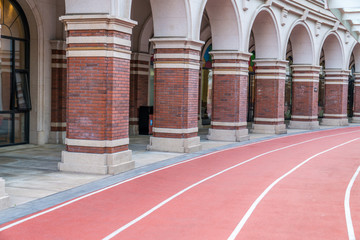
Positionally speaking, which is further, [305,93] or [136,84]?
[305,93]

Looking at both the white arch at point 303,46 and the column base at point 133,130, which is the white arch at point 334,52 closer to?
the white arch at point 303,46

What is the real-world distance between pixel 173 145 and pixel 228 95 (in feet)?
15.8

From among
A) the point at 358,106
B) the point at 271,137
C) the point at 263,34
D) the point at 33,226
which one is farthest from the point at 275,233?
the point at 358,106

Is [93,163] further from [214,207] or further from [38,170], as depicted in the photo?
[214,207]

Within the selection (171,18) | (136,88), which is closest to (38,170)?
(171,18)

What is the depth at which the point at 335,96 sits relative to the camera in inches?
1283

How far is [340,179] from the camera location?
11938 mm

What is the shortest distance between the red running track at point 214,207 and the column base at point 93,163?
783 mm

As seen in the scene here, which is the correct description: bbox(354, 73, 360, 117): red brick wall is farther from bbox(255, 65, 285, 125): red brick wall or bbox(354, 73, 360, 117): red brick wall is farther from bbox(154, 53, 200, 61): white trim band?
bbox(154, 53, 200, 61): white trim band

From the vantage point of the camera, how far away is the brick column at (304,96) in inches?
1110

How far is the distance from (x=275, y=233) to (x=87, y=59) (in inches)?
268

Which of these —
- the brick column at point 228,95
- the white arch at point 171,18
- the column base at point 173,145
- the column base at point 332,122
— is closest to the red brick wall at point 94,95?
the white arch at point 171,18

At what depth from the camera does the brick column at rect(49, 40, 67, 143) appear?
58.6 feet

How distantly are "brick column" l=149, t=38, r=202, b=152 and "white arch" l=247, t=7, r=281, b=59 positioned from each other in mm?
8189
